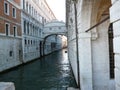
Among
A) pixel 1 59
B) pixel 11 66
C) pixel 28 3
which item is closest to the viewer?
pixel 1 59

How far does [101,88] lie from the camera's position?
26.1ft

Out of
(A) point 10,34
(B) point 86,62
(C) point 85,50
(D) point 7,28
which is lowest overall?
(B) point 86,62

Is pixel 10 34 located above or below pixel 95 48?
above

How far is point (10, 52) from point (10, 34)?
1653 millimetres

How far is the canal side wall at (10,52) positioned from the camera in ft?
59.1

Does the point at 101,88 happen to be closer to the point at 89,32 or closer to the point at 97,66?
the point at 97,66

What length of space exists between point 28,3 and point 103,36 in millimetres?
21037

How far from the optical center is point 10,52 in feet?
67.1

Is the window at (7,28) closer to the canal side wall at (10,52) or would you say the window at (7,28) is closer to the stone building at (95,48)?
the canal side wall at (10,52)

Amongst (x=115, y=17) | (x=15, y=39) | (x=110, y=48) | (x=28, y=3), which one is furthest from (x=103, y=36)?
(x=28, y=3)

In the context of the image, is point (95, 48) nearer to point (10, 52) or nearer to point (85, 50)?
point (85, 50)

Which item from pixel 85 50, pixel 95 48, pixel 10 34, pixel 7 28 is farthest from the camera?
pixel 10 34

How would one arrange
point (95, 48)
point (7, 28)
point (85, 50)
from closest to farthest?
point (85, 50), point (95, 48), point (7, 28)

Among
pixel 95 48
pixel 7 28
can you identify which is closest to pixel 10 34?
pixel 7 28
